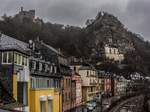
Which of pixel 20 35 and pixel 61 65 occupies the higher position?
pixel 20 35

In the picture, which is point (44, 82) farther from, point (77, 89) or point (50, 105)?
A: point (77, 89)

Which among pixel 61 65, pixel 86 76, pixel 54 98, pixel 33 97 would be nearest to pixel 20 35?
pixel 86 76

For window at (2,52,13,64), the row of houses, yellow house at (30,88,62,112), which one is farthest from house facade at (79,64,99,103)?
window at (2,52,13,64)

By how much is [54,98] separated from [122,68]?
13577 centimetres

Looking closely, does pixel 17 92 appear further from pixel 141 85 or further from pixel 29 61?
A: pixel 141 85

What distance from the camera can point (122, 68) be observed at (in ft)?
611

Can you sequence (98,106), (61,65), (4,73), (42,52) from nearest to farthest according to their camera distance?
1. (4,73)
2. (42,52)
3. (61,65)
4. (98,106)

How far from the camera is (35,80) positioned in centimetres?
4641

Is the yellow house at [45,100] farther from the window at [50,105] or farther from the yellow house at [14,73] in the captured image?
the yellow house at [14,73]

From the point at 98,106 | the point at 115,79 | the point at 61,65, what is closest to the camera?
the point at 61,65

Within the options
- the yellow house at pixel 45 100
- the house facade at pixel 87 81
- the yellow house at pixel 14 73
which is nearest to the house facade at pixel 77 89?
the house facade at pixel 87 81

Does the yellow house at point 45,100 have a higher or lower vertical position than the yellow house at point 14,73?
lower

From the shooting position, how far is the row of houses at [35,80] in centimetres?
3812

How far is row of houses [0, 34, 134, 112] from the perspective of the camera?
38125 millimetres
